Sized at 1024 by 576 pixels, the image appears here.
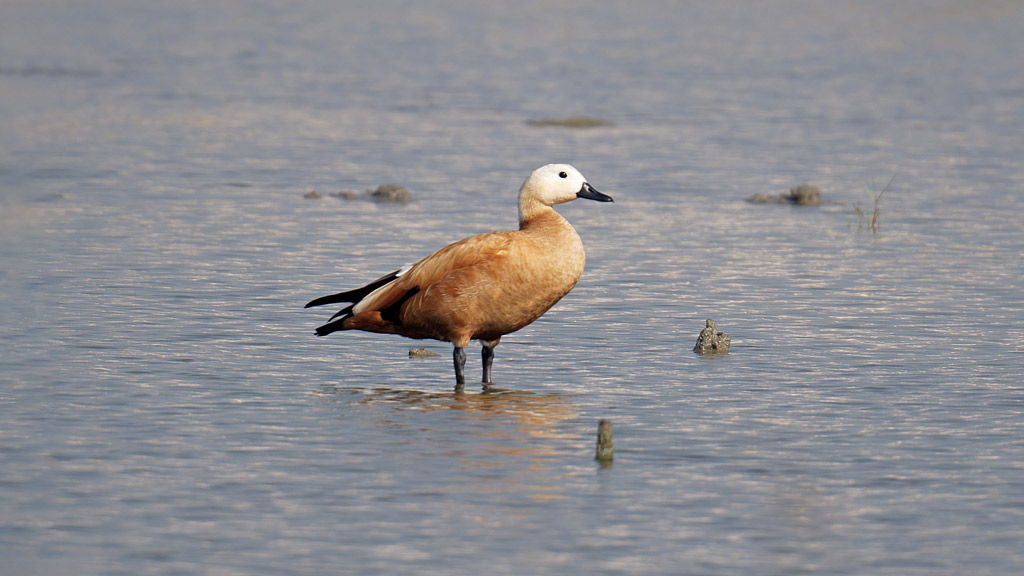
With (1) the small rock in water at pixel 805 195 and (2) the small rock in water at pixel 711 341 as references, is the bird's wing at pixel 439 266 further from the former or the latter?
(1) the small rock in water at pixel 805 195

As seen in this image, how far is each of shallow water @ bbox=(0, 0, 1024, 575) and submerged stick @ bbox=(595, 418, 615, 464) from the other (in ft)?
0.30

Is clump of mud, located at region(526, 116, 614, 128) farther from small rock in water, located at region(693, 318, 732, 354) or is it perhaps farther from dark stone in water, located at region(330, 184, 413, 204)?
small rock in water, located at region(693, 318, 732, 354)

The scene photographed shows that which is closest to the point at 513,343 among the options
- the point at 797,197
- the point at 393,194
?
the point at 393,194

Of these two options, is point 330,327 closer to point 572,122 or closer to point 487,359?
point 487,359

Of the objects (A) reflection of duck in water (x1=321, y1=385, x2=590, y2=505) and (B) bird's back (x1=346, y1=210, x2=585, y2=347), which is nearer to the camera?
(A) reflection of duck in water (x1=321, y1=385, x2=590, y2=505)

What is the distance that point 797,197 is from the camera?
19.3m

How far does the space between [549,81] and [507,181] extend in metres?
11.8

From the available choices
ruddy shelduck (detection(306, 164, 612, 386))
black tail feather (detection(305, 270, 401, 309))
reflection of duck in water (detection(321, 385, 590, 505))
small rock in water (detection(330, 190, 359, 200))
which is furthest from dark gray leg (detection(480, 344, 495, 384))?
small rock in water (detection(330, 190, 359, 200))

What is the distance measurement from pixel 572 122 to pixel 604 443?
17.8 metres

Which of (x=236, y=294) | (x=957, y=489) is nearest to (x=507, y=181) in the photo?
(x=236, y=294)

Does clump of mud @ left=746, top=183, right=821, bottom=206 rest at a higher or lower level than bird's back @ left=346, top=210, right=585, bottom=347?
higher

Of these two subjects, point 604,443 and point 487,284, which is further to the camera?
point 487,284

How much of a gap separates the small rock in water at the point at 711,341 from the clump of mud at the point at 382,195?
7.81 meters

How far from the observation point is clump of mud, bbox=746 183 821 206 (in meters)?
19.2
